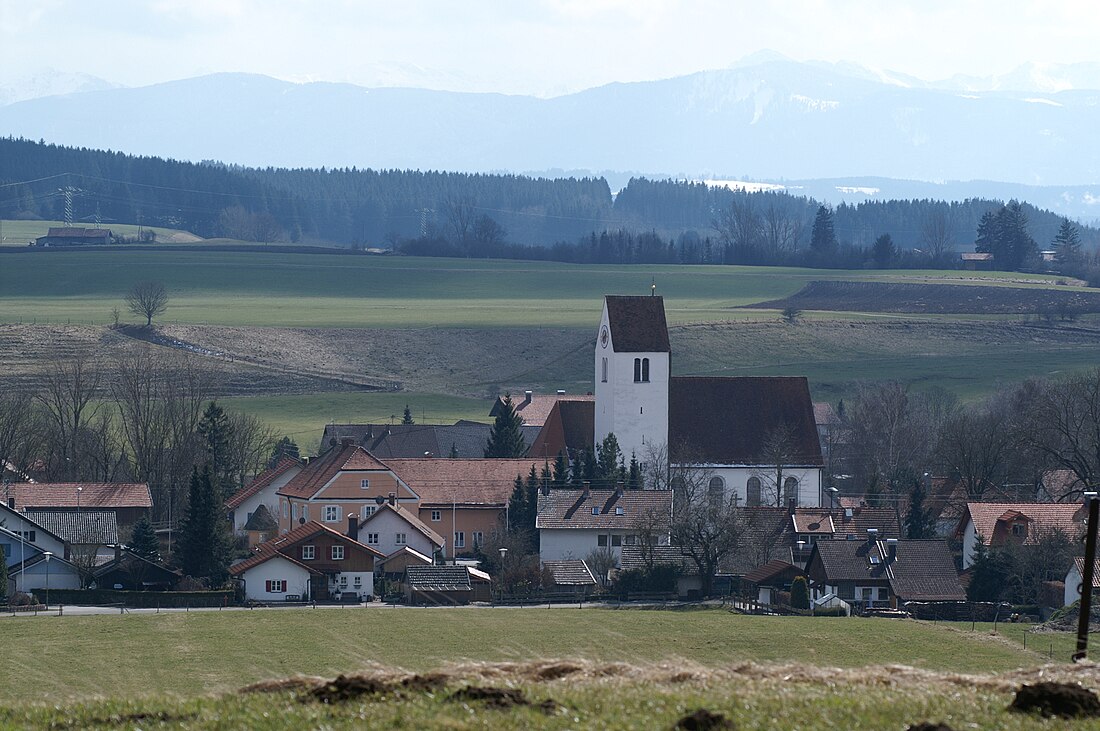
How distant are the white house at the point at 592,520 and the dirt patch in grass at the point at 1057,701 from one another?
4029 centimetres

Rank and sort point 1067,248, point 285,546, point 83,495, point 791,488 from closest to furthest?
point 285,546 < point 83,495 < point 791,488 < point 1067,248

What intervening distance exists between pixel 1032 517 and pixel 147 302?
252ft

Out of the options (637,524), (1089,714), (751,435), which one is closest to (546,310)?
(751,435)

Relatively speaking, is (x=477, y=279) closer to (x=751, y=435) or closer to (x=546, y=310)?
(x=546, y=310)

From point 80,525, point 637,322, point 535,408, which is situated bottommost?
point 80,525

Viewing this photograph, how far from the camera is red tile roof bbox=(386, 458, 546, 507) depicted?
62312 millimetres

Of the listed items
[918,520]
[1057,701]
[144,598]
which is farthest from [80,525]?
[1057,701]

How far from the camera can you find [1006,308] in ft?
422

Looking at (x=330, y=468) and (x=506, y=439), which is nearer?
(x=330, y=468)

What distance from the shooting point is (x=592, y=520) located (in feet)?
187

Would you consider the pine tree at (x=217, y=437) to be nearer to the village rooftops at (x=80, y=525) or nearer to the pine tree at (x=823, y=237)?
the village rooftops at (x=80, y=525)

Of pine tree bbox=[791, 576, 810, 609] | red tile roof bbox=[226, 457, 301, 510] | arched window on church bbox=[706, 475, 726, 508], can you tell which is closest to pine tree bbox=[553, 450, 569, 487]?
arched window on church bbox=[706, 475, 726, 508]

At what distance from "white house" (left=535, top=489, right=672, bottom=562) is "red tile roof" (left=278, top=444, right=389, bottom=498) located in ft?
24.2

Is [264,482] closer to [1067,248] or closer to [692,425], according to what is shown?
[692,425]
